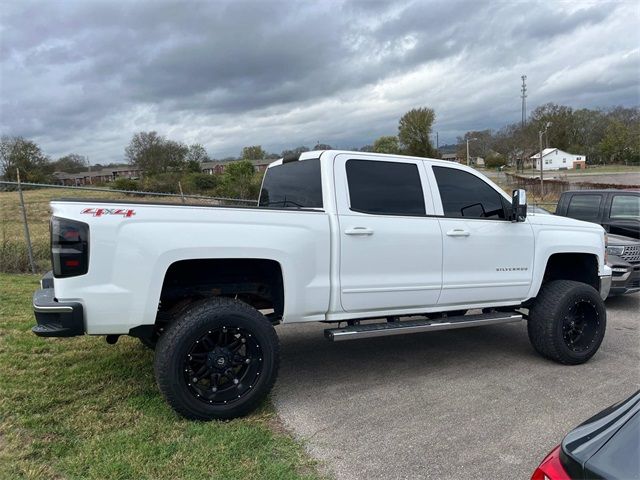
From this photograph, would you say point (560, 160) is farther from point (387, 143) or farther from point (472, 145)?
point (387, 143)

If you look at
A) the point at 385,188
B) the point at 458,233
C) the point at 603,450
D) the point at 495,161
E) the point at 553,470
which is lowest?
the point at 553,470

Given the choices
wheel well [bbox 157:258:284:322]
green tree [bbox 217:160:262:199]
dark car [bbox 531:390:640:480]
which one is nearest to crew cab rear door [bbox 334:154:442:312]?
wheel well [bbox 157:258:284:322]

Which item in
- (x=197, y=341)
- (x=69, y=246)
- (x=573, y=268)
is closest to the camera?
(x=69, y=246)

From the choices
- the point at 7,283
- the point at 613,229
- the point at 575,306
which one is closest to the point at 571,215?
the point at 613,229

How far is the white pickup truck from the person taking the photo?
135 inches

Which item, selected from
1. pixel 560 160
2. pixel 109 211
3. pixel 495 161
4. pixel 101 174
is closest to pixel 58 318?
pixel 109 211

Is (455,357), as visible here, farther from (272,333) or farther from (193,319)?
(193,319)

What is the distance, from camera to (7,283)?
8586mm

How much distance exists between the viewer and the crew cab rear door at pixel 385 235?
4.21 metres

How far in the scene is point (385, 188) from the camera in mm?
4574

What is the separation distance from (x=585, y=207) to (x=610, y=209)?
1.55 feet

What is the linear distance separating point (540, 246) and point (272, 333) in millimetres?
3022

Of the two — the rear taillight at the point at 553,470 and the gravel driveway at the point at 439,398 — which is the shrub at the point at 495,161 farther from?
the rear taillight at the point at 553,470

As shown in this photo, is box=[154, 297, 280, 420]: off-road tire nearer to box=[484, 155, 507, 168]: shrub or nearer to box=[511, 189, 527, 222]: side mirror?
box=[511, 189, 527, 222]: side mirror
